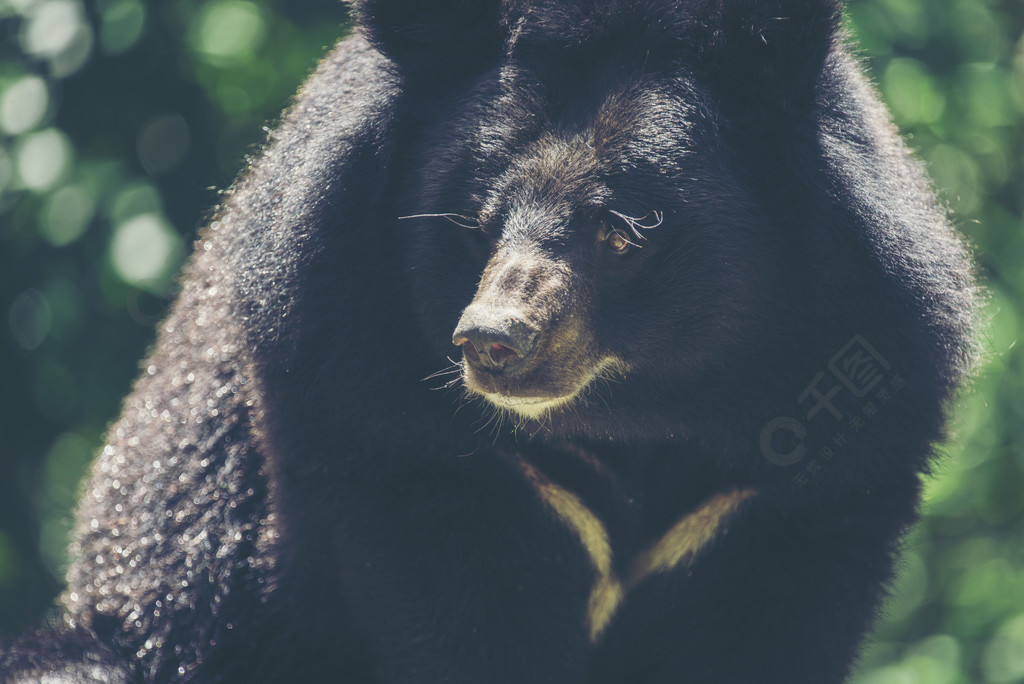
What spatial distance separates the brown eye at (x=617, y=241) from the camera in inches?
110

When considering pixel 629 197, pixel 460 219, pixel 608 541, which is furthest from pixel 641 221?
pixel 608 541

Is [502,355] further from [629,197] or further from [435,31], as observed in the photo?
[435,31]

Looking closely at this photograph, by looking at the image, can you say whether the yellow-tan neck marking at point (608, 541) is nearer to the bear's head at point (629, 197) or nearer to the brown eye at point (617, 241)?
the bear's head at point (629, 197)

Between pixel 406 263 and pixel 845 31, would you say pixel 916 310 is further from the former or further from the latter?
pixel 406 263

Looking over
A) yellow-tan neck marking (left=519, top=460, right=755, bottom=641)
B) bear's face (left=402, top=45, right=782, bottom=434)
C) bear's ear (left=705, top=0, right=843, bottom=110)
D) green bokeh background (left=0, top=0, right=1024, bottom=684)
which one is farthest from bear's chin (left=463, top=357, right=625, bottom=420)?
green bokeh background (left=0, top=0, right=1024, bottom=684)

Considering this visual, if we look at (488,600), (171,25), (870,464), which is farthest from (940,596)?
(171,25)

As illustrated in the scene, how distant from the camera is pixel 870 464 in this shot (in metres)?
3.19

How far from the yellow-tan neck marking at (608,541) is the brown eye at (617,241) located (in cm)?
74

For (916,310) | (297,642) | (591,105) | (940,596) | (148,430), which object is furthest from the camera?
(940,596)

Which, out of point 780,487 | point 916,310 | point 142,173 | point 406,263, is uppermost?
point 916,310

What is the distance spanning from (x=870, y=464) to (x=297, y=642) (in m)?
1.68

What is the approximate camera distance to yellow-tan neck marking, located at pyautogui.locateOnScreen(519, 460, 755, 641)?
3.35 metres

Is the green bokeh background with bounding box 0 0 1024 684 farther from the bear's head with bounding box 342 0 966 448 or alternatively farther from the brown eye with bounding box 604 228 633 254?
the brown eye with bounding box 604 228 633 254

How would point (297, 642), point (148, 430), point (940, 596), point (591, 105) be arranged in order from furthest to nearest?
1. point (940, 596)
2. point (148, 430)
3. point (297, 642)
4. point (591, 105)
